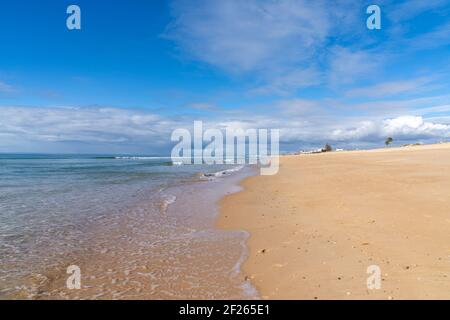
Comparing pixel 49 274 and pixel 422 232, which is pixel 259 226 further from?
pixel 49 274

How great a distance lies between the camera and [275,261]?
6246mm

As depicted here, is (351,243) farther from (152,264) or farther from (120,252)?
(120,252)

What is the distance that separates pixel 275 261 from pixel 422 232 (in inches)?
147

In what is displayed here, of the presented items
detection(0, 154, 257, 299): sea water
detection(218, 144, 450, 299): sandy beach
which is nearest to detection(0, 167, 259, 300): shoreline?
detection(0, 154, 257, 299): sea water

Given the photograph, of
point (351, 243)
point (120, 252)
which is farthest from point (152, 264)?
point (351, 243)

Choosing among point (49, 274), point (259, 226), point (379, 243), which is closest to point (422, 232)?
point (379, 243)

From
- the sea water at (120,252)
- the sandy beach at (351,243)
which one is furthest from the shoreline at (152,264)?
the sandy beach at (351,243)

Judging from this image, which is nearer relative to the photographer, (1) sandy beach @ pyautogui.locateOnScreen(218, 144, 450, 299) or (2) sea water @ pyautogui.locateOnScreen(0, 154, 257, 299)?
(1) sandy beach @ pyautogui.locateOnScreen(218, 144, 450, 299)

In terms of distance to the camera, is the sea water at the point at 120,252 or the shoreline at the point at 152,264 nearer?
the shoreline at the point at 152,264

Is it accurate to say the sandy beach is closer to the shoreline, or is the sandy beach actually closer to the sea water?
the shoreline

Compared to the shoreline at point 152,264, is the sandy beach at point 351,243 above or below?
above

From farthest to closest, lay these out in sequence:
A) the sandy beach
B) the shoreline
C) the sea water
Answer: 1. the sea water
2. the shoreline
3. the sandy beach

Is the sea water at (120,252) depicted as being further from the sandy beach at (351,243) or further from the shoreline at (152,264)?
the sandy beach at (351,243)
